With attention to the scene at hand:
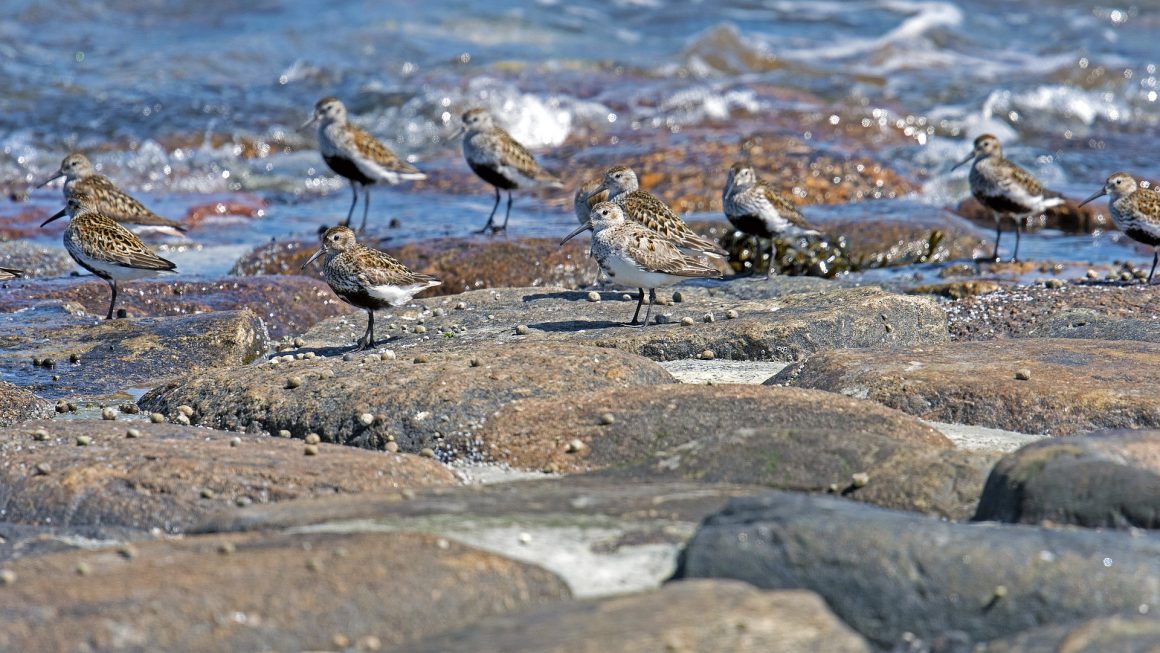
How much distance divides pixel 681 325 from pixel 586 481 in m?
3.22

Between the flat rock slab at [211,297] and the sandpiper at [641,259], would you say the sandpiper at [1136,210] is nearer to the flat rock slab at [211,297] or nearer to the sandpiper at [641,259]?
Result: the sandpiper at [641,259]

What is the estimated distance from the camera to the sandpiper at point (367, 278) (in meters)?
9.84

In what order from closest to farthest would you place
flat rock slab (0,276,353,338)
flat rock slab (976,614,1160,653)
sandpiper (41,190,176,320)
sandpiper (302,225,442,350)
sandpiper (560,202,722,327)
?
flat rock slab (976,614,1160,653)
sandpiper (560,202,722,327)
sandpiper (302,225,442,350)
sandpiper (41,190,176,320)
flat rock slab (0,276,353,338)

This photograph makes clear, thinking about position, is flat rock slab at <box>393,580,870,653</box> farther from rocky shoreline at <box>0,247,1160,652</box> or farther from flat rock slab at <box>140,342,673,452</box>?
flat rock slab at <box>140,342,673,452</box>

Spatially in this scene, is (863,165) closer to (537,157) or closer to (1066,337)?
(537,157)

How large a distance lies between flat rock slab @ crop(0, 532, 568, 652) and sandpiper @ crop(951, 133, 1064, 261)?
10.7m

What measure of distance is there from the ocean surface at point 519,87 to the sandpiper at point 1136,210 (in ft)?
7.96

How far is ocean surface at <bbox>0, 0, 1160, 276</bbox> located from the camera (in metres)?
19.7

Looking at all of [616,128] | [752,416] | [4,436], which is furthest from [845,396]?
[616,128]

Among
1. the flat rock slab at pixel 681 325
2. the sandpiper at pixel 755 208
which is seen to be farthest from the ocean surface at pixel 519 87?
the flat rock slab at pixel 681 325

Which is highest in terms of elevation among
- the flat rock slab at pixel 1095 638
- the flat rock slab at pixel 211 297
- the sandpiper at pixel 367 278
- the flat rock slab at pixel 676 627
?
the flat rock slab at pixel 1095 638

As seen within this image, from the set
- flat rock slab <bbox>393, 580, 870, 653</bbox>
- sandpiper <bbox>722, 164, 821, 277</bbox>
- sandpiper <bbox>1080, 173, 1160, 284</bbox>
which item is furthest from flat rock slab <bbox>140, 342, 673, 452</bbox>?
sandpiper <bbox>1080, 173, 1160, 284</bbox>

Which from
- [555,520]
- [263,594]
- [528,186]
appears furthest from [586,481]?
[528,186]

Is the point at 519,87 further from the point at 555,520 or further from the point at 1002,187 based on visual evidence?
the point at 555,520
